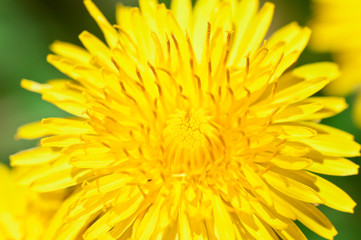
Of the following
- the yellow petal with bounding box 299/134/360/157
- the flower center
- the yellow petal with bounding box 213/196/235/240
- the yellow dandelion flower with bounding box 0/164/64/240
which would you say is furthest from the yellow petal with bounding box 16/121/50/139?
the yellow petal with bounding box 299/134/360/157

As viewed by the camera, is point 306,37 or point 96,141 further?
point 306,37

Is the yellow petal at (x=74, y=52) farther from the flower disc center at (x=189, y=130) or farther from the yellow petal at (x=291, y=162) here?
the yellow petal at (x=291, y=162)

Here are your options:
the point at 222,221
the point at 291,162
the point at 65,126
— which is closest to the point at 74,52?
the point at 65,126

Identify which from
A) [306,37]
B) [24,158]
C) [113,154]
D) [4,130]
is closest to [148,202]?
[113,154]

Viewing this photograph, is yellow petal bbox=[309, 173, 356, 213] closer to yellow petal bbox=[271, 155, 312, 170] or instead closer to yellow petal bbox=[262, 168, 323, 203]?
yellow petal bbox=[262, 168, 323, 203]

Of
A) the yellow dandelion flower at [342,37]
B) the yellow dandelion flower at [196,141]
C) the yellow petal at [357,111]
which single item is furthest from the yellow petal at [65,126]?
the yellow dandelion flower at [342,37]

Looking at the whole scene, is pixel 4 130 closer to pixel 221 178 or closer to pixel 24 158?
pixel 24 158
